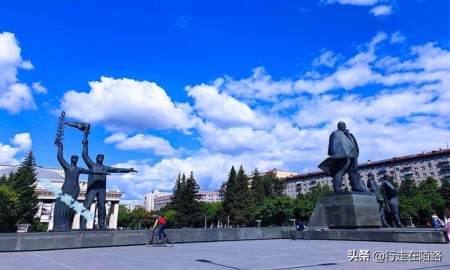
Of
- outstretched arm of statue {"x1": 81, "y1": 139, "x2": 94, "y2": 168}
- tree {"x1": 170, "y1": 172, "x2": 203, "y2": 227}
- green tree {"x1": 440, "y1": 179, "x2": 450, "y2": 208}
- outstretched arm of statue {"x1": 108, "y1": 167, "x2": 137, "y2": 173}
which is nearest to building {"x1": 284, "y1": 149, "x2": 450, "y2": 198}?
green tree {"x1": 440, "y1": 179, "x2": 450, "y2": 208}

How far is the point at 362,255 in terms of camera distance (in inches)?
313

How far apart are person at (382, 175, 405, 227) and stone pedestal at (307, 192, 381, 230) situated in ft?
6.60

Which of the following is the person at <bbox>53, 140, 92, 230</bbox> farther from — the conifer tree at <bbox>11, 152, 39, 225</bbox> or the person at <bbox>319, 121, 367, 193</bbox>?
the conifer tree at <bbox>11, 152, 39, 225</bbox>

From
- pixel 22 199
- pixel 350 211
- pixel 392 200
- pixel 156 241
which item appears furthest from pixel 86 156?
pixel 22 199

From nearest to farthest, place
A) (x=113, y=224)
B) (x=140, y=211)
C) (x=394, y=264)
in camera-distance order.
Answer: (x=394, y=264)
(x=113, y=224)
(x=140, y=211)

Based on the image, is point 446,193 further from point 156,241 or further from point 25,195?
point 25,195

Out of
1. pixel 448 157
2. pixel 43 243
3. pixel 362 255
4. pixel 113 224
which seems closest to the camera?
pixel 362 255

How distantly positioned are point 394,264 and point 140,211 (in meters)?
119

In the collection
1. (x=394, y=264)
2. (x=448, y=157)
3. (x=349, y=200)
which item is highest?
(x=448, y=157)

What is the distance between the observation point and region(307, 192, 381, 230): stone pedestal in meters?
14.3

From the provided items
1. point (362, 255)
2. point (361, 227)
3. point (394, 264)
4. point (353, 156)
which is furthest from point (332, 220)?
point (394, 264)

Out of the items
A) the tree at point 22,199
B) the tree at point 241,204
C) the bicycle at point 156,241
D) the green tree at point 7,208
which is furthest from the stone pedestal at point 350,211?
the tree at point 241,204

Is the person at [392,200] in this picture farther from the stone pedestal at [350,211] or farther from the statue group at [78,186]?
the statue group at [78,186]

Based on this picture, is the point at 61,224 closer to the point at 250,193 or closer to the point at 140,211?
the point at 250,193
